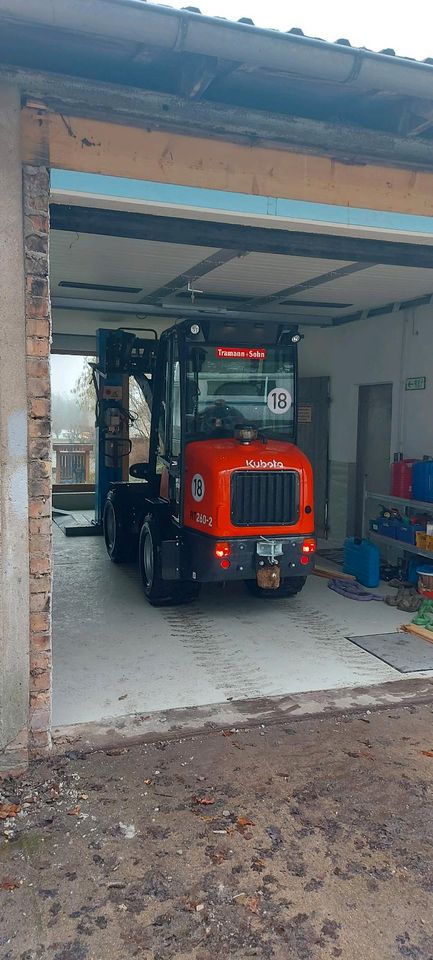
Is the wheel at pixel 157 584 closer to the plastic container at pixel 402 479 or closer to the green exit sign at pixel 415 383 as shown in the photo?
the plastic container at pixel 402 479

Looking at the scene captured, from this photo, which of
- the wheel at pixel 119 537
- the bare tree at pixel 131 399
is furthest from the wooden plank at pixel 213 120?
the bare tree at pixel 131 399

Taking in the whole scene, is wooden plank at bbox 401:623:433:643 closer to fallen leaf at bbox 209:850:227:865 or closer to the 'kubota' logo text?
the 'kubota' logo text

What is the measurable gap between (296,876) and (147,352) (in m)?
7.68

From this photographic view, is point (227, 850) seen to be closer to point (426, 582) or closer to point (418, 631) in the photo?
point (418, 631)

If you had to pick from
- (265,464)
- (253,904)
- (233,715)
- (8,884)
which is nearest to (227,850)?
(253,904)

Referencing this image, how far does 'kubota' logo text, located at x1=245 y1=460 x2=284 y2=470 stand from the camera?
604cm

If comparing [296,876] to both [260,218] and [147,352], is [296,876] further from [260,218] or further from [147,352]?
[147,352]

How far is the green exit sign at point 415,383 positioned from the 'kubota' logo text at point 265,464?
9.58 ft

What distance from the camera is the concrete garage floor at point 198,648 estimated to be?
15.2 ft

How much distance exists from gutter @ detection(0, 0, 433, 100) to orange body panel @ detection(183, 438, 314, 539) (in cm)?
324

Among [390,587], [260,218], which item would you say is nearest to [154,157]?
[260,218]

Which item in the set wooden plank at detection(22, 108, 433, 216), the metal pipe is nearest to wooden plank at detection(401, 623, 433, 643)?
wooden plank at detection(22, 108, 433, 216)

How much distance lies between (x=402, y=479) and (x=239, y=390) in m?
2.36

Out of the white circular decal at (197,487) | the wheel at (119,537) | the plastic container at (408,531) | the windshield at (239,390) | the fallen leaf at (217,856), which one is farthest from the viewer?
the wheel at (119,537)
